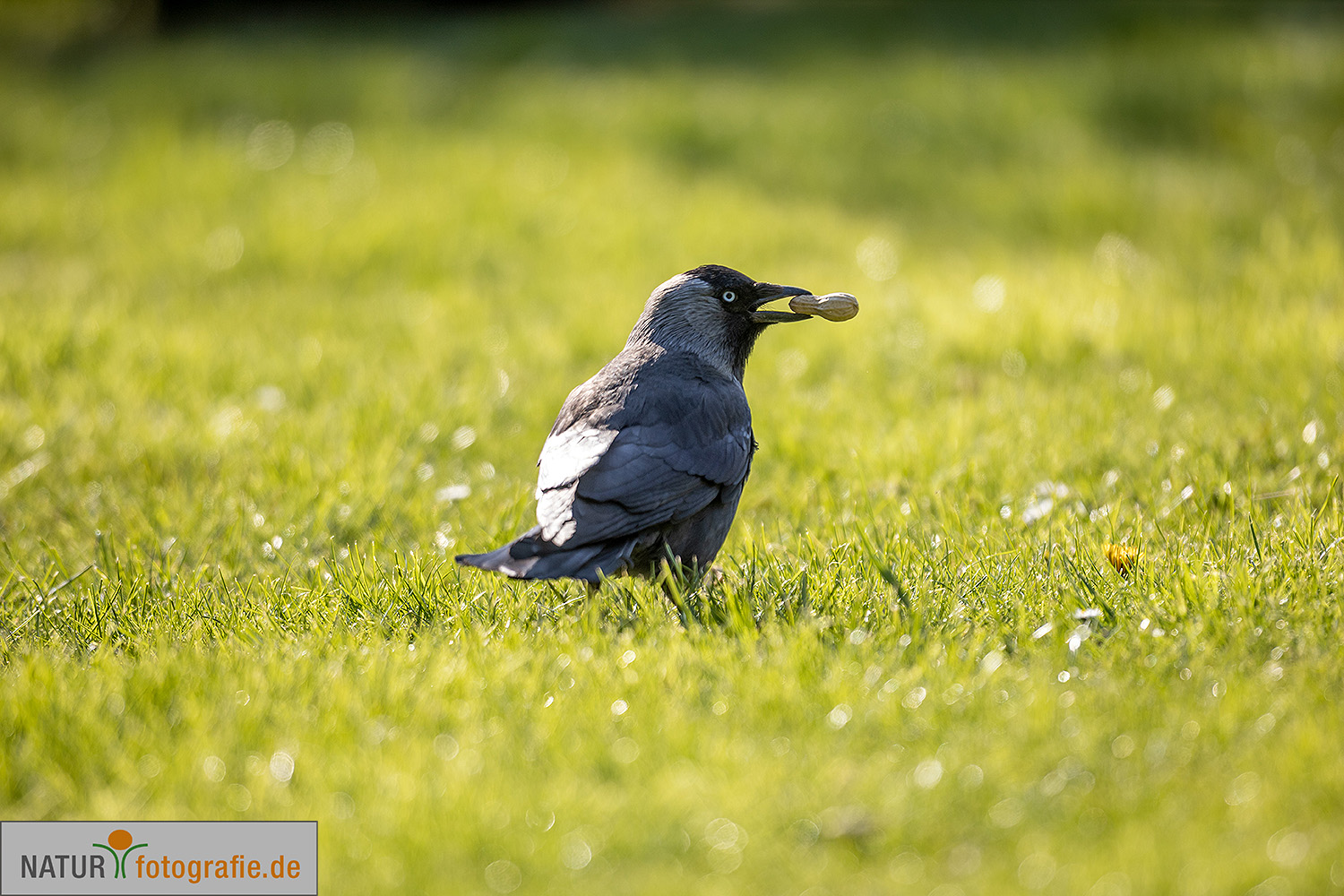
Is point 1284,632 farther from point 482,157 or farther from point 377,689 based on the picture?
point 482,157

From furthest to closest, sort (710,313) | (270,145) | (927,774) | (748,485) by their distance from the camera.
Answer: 1. (270,145)
2. (748,485)
3. (710,313)
4. (927,774)

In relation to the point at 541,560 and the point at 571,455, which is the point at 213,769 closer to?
the point at 541,560

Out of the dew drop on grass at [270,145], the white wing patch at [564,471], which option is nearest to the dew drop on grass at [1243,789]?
the white wing patch at [564,471]

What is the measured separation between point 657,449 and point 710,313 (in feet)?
2.96

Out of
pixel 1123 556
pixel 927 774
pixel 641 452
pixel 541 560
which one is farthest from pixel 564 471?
pixel 1123 556

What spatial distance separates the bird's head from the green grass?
77 cm

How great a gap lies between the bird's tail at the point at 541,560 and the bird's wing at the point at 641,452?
0.12 ft

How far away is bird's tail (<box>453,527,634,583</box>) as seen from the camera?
311 cm

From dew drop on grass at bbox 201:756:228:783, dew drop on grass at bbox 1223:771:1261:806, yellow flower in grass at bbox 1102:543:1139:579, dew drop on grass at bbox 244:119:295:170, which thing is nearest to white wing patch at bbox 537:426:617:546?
dew drop on grass at bbox 201:756:228:783

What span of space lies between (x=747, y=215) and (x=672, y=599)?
540 centimetres

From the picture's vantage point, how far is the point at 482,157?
9.55m

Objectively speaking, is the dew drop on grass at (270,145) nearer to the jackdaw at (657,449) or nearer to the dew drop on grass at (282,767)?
the jackdaw at (657,449)

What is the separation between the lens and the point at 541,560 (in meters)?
3.17

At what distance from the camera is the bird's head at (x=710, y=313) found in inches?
167
